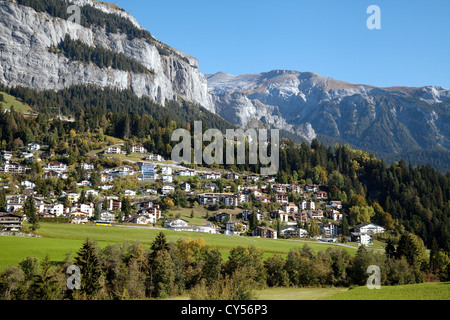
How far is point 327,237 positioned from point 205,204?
31.8 m

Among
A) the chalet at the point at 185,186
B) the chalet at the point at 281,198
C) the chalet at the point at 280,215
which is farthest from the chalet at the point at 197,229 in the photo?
the chalet at the point at 281,198

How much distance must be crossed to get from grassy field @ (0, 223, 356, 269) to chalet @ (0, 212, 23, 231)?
3938 millimetres

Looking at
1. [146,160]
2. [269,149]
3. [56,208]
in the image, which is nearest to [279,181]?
[269,149]

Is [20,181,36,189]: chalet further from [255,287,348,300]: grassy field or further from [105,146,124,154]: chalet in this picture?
[255,287,348,300]: grassy field

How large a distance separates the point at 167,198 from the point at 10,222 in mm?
38084

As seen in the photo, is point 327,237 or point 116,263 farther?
point 327,237

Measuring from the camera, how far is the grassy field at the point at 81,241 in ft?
159

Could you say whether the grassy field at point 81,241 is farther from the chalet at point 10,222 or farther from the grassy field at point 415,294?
the grassy field at point 415,294

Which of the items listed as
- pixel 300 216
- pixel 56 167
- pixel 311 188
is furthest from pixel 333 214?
pixel 56 167

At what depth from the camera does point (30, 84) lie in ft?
641

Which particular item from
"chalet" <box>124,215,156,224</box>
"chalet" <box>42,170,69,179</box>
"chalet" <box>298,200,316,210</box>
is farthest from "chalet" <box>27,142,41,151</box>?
"chalet" <box>298,200,316,210</box>

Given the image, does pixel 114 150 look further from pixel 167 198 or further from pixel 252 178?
pixel 252 178
